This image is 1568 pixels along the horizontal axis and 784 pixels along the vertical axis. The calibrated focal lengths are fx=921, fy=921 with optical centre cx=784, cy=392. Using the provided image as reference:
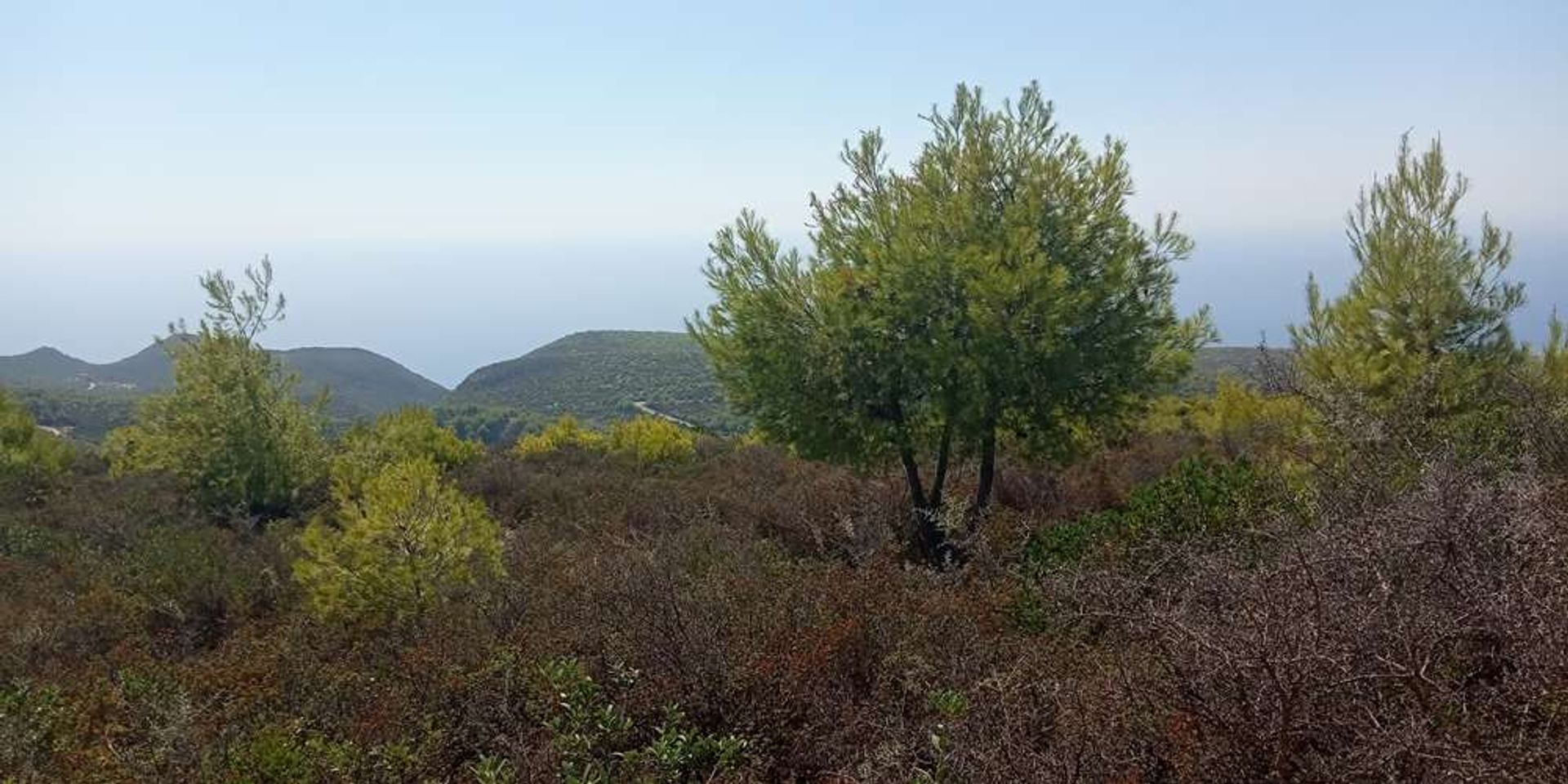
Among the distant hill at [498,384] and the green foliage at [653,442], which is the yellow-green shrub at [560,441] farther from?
the distant hill at [498,384]

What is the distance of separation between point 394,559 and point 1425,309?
1280 centimetres

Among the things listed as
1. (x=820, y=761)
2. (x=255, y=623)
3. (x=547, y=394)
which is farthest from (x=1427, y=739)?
(x=547, y=394)

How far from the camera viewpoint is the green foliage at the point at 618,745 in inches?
184

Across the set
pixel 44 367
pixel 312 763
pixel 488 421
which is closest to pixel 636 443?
pixel 312 763

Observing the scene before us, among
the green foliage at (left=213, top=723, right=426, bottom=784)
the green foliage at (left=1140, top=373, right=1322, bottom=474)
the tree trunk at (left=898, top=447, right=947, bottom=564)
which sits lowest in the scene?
the green foliage at (left=213, top=723, right=426, bottom=784)

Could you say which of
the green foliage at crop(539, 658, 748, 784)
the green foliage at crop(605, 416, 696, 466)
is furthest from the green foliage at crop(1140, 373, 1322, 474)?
the green foliage at crop(605, 416, 696, 466)

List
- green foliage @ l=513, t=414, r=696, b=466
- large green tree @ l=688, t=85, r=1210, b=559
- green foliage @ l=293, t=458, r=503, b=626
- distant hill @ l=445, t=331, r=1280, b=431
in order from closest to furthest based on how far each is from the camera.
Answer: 1. green foliage @ l=293, t=458, r=503, b=626
2. large green tree @ l=688, t=85, r=1210, b=559
3. green foliage @ l=513, t=414, r=696, b=466
4. distant hill @ l=445, t=331, r=1280, b=431

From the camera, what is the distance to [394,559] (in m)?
8.73

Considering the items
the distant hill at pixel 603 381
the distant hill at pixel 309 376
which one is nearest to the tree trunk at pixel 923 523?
the distant hill at pixel 603 381

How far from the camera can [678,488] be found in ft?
55.6

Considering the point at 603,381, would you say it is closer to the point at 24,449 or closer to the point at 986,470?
the point at 24,449

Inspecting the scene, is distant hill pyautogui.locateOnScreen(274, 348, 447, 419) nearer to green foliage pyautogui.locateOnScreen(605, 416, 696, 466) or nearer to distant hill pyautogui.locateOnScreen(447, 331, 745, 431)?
distant hill pyautogui.locateOnScreen(447, 331, 745, 431)

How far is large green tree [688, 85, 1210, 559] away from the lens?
11.1 metres

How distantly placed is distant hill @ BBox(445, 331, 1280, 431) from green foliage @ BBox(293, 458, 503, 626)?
151ft
